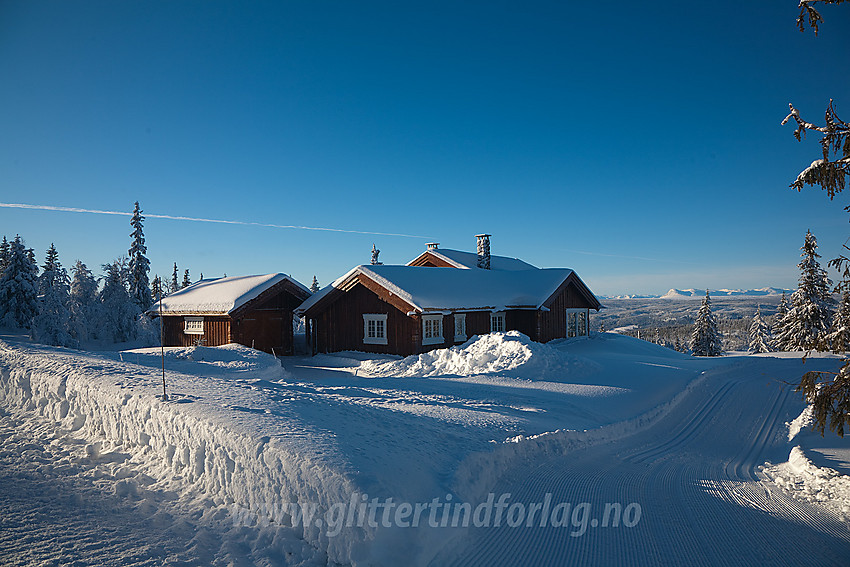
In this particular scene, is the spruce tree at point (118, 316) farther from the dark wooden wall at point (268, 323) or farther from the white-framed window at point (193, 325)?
the dark wooden wall at point (268, 323)

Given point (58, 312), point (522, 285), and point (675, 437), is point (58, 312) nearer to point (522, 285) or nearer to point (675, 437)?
point (522, 285)

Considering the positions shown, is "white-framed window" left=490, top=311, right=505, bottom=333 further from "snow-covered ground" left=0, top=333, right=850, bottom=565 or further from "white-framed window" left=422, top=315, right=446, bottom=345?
"snow-covered ground" left=0, top=333, right=850, bottom=565

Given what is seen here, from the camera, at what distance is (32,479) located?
260 inches

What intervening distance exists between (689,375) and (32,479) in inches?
679

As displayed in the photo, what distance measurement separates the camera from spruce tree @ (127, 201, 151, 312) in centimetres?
3984

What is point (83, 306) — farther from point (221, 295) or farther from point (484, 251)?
point (484, 251)

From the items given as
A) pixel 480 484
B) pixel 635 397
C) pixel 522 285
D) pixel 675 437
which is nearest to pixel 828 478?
pixel 675 437

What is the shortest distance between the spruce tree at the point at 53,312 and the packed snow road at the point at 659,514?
36.6m

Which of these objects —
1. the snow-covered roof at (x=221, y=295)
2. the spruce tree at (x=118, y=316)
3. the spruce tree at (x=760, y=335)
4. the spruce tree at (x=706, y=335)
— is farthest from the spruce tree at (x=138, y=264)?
the spruce tree at (x=760, y=335)

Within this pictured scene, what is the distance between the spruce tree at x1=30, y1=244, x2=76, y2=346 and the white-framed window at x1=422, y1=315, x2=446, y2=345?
27.6 m

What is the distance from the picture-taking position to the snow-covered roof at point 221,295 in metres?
22.4

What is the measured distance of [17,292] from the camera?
35.0m

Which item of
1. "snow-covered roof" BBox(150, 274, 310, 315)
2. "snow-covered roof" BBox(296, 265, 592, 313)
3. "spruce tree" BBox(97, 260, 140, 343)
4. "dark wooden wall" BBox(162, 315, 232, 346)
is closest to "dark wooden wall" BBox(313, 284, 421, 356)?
"snow-covered roof" BBox(296, 265, 592, 313)

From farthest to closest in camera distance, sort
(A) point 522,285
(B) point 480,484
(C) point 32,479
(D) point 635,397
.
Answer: (A) point 522,285
(D) point 635,397
(C) point 32,479
(B) point 480,484
